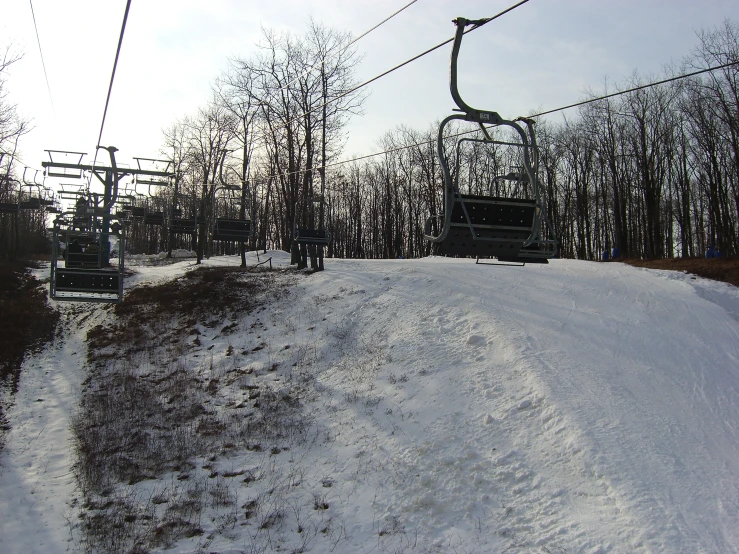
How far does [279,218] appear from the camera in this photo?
54.6m

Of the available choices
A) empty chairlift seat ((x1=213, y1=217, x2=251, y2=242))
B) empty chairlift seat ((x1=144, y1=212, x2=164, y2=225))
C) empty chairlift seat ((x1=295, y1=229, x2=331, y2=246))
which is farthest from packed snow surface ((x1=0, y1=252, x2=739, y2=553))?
empty chairlift seat ((x1=144, y1=212, x2=164, y2=225))

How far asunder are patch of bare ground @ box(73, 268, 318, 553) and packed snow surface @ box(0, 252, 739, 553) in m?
0.49

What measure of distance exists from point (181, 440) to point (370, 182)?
52448mm

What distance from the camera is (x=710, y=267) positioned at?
2145cm

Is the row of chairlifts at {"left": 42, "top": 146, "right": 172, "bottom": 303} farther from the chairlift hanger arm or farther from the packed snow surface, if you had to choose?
the chairlift hanger arm

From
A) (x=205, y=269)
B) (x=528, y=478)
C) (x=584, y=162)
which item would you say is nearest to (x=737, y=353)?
(x=528, y=478)

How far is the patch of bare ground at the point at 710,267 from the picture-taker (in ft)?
65.5

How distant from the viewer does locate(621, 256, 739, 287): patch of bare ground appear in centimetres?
1995

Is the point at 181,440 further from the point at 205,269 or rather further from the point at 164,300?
the point at 205,269

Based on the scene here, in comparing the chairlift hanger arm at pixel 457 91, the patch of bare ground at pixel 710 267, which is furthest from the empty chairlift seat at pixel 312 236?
the patch of bare ground at pixel 710 267

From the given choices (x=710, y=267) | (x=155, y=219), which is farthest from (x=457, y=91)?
(x=155, y=219)

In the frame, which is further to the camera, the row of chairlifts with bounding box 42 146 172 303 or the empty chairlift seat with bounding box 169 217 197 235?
the empty chairlift seat with bounding box 169 217 197 235

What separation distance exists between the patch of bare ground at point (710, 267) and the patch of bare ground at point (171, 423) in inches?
652

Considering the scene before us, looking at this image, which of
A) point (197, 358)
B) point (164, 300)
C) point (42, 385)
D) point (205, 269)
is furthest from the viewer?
point (205, 269)
